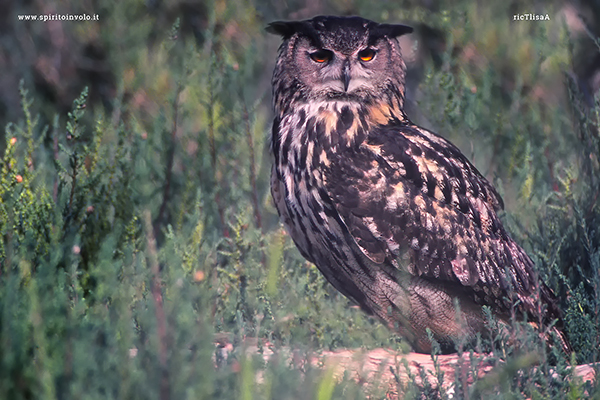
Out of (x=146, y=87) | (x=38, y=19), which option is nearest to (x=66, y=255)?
(x=146, y=87)

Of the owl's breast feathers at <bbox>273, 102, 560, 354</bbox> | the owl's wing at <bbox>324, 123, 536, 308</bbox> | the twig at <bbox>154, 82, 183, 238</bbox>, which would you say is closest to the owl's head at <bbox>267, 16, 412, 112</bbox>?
the owl's breast feathers at <bbox>273, 102, 560, 354</bbox>

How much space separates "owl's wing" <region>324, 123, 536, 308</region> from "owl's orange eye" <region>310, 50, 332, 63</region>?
43 cm

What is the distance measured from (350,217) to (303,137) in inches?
18.8

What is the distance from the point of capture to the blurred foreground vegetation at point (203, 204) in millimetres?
1832

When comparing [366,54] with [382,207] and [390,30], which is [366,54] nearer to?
[390,30]

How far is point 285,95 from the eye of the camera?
3.17m

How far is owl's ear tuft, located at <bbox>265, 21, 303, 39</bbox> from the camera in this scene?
3130mm

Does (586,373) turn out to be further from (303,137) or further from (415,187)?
(303,137)

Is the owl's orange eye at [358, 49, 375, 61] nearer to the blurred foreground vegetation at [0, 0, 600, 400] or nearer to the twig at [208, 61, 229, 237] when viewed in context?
the blurred foreground vegetation at [0, 0, 600, 400]

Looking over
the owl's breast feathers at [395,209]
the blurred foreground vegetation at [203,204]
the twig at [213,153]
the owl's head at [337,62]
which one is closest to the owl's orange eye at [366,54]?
the owl's head at [337,62]

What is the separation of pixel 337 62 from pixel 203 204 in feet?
4.91

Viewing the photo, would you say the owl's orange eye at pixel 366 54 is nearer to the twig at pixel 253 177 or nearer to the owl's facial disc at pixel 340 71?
the owl's facial disc at pixel 340 71

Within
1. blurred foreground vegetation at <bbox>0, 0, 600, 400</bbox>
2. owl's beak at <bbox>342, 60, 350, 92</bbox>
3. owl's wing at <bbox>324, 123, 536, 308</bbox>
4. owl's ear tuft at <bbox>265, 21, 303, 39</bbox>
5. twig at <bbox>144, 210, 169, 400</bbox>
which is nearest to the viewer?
twig at <bbox>144, 210, 169, 400</bbox>

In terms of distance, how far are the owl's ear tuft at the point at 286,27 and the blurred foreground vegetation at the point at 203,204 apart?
0.57m
